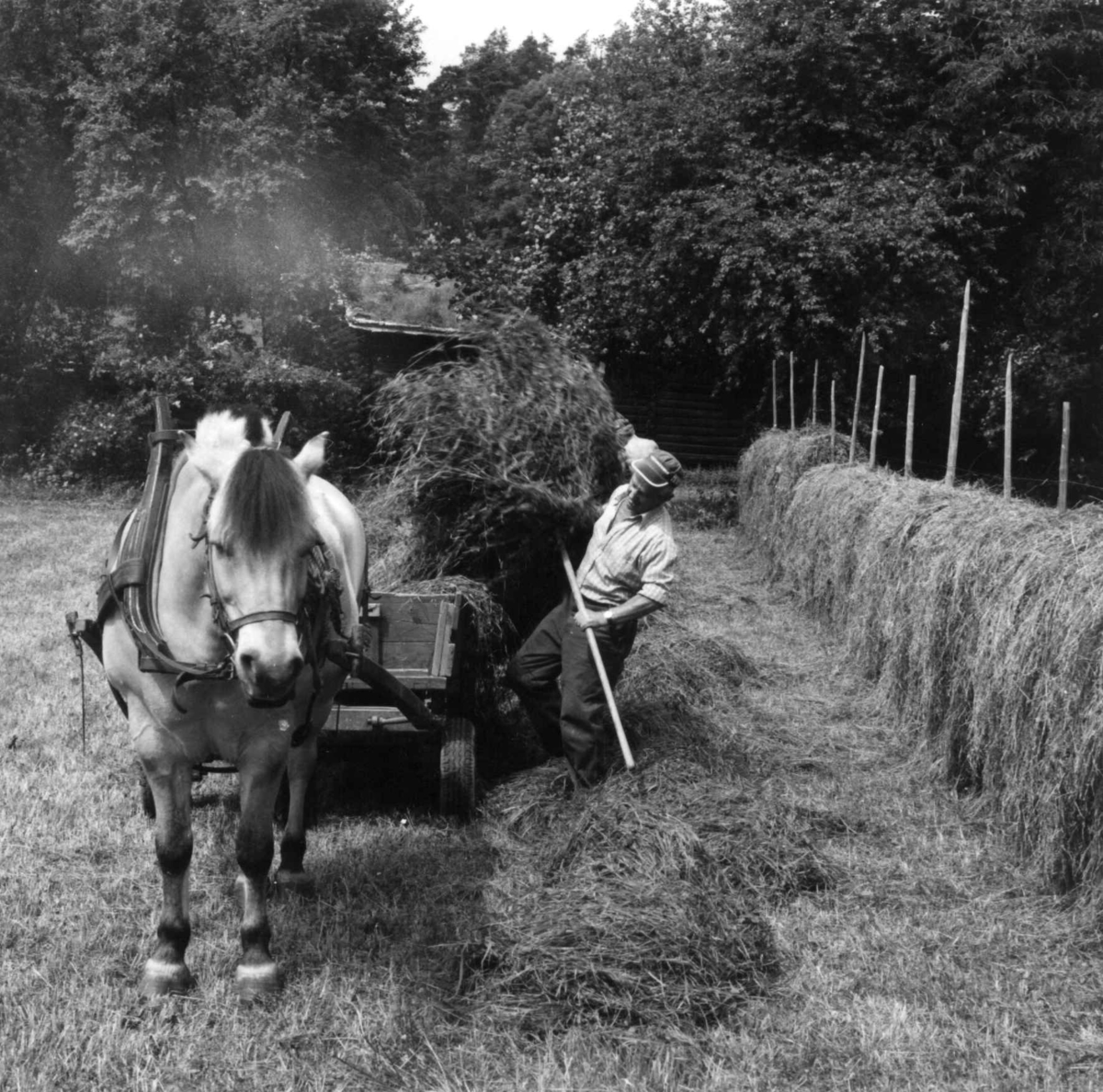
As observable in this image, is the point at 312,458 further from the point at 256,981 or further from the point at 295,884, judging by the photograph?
the point at 295,884

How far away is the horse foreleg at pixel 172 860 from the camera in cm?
382

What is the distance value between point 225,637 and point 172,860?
34.0 inches

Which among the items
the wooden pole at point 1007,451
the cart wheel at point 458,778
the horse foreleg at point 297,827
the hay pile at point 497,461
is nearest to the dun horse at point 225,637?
the horse foreleg at point 297,827

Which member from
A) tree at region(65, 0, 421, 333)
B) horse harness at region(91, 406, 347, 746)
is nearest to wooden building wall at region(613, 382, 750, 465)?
tree at region(65, 0, 421, 333)

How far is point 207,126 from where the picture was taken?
19.8 meters

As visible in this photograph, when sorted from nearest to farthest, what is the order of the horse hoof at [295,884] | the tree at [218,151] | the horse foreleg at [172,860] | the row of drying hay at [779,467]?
the horse foreleg at [172,860] < the horse hoof at [295,884] < the row of drying hay at [779,467] < the tree at [218,151]

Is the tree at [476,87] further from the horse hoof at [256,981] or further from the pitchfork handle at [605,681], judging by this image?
the horse hoof at [256,981]

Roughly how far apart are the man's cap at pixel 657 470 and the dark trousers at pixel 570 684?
0.69m

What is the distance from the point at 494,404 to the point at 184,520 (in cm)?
228

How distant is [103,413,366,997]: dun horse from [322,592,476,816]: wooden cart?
1039mm

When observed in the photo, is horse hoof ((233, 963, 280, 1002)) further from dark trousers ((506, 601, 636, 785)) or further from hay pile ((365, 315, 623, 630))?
hay pile ((365, 315, 623, 630))

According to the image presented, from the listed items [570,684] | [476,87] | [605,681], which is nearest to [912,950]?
[605,681]

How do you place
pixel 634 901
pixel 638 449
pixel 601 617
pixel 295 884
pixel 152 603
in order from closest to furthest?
pixel 152 603 → pixel 634 901 → pixel 295 884 → pixel 601 617 → pixel 638 449

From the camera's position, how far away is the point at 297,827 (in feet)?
15.6
